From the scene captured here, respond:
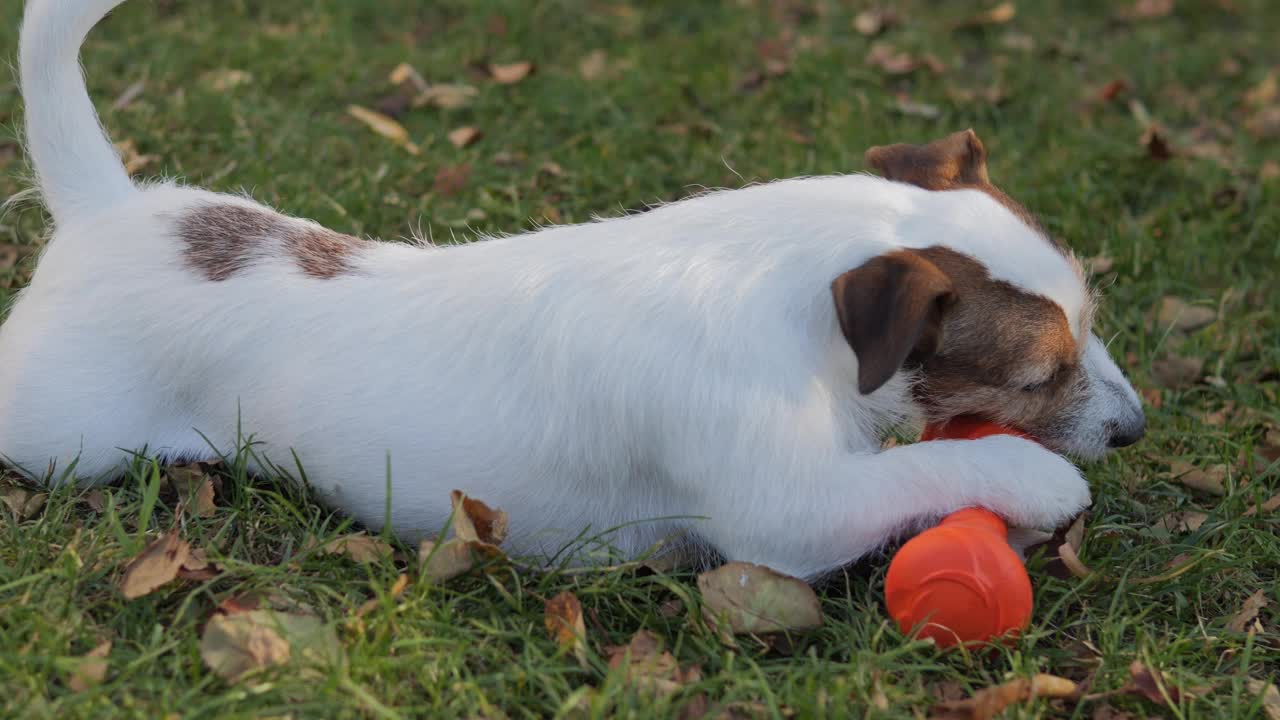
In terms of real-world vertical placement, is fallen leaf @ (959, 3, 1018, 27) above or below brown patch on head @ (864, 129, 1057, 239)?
below

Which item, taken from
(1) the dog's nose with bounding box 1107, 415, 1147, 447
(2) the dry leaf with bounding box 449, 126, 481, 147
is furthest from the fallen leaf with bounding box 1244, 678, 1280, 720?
(2) the dry leaf with bounding box 449, 126, 481, 147

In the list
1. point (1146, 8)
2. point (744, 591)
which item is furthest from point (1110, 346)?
point (1146, 8)

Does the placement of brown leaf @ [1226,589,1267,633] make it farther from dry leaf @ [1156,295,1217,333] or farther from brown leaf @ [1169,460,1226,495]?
dry leaf @ [1156,295,1217,333]

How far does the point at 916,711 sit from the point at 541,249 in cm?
148

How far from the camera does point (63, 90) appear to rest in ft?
11.6

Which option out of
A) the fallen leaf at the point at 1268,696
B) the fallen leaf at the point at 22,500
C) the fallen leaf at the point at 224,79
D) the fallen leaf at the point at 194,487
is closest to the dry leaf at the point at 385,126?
the fallen leaf at the point at 224,79

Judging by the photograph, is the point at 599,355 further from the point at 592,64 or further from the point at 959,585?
the point at 592,64

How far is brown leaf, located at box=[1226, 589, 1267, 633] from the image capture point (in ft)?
10.5

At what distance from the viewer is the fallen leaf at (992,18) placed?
7.46 meters

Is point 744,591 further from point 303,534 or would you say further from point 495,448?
point 303,534

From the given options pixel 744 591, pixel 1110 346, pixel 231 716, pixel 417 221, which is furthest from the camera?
pixel 417 221

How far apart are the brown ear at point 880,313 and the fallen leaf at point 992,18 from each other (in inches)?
202

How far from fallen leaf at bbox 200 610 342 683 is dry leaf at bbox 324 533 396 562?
15.4 inches

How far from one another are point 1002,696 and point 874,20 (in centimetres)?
545
